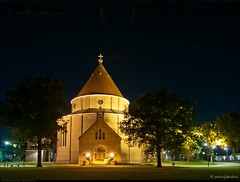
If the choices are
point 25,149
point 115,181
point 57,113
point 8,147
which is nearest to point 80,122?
point 57,113

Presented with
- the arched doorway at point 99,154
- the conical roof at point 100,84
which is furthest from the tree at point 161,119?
the conical roof at point 100,84

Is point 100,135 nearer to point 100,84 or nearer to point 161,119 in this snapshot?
point 100,84

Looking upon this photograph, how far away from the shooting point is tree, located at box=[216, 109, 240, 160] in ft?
243

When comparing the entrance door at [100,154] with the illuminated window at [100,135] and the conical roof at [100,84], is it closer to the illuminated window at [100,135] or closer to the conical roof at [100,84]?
the illuminated window at [100,135]

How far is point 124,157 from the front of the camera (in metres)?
67.9

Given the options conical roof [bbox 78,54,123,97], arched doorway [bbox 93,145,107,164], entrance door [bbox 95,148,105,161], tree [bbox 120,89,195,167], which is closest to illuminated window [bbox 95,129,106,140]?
arched doorway [bbox 93,145,107,164]

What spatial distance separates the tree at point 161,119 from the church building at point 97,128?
10.9 m

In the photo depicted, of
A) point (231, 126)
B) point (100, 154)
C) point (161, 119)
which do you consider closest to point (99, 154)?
point (100, 154)

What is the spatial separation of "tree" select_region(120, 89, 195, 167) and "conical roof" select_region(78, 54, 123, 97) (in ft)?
70.6

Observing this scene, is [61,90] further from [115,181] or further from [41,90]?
[115,181]

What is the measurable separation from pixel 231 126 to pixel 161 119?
100ft

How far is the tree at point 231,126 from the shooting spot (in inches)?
2918

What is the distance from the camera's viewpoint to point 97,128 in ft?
206

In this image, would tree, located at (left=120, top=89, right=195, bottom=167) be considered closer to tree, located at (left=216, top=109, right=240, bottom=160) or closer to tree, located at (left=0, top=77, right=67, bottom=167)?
tree, located at (left=0, top=77, right=67, bottom=167)
